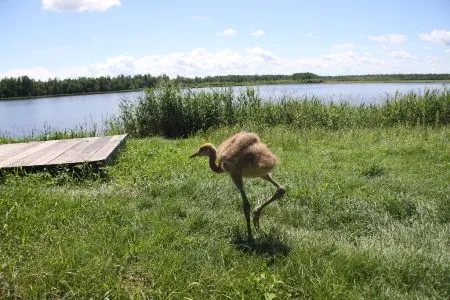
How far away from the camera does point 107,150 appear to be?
826cm

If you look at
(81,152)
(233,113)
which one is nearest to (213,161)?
(81,152)

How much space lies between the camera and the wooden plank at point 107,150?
24.6 feet

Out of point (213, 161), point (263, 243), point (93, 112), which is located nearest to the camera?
point (263, 243)

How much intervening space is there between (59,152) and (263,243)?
543cm

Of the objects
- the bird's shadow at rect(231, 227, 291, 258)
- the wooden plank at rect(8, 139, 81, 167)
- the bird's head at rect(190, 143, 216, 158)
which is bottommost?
the bird's shadow at rect(231, 227, 291, 258)

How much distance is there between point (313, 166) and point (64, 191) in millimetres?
4249

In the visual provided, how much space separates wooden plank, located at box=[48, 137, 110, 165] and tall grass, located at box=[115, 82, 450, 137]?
5.20 m

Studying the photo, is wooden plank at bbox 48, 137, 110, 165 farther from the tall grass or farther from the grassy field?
the tall grass

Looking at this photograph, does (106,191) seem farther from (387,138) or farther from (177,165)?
(387,138)

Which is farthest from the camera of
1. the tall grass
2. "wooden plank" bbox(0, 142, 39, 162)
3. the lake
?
the lake

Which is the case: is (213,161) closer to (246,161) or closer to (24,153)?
Answer: (246,161)

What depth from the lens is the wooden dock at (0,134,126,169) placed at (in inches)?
289

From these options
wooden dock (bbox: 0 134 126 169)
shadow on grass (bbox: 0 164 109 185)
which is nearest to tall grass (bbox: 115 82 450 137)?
wooden dock (bbox: 0 134 126 169)

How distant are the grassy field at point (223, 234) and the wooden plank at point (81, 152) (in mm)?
339
